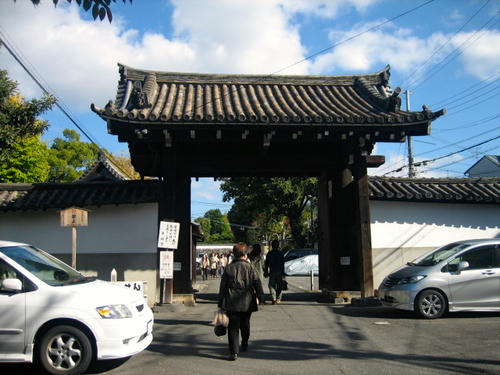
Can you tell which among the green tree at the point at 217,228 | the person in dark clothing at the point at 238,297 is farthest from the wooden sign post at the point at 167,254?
the green tree at the point at 217,228

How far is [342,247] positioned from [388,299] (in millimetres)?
2800

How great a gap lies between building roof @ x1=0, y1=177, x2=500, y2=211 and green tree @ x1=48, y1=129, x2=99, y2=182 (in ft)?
111

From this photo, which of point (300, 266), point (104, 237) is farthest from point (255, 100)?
point (300, 266)

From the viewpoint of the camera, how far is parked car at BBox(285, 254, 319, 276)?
2702 centimetres

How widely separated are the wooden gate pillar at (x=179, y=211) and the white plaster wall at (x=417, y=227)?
5073mm

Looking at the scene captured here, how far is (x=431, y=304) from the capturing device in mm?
9008

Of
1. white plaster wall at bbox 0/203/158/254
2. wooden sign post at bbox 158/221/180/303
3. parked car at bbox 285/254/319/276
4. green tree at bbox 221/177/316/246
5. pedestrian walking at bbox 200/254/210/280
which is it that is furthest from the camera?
green tree at bbox 221/177/316/246

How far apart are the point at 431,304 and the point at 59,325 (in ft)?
23.2

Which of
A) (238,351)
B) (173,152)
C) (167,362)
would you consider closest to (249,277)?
(238,351)

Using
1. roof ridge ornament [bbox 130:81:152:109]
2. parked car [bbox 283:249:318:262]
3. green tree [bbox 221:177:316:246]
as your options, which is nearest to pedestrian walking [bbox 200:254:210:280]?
parked car [bbox 283:249:318:262]

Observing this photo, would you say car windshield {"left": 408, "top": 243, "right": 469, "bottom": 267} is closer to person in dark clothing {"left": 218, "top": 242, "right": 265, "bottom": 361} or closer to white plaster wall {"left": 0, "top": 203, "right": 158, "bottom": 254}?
person in dark clothing {"left": 218, "top": 242, "right": 265, "bottom": 361}

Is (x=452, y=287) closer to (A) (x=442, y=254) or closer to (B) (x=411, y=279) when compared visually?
(B) (x=411, y=279)

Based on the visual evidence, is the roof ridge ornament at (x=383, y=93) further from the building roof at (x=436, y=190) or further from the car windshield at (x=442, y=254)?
the car windshield at (x=442, y=254)

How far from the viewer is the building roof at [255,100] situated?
33.3 feet
